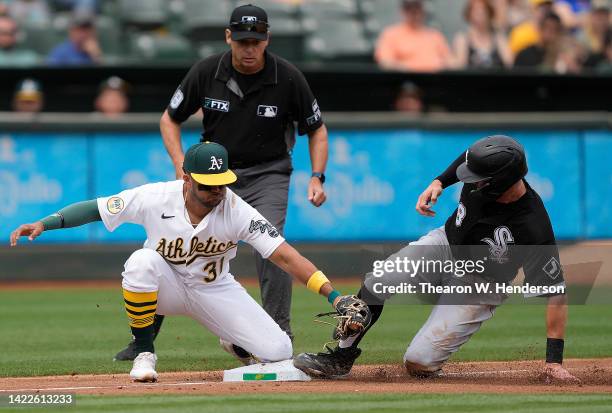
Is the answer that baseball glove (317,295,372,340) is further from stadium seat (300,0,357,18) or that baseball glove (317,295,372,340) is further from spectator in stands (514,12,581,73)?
stadium seat (300,0,357,18)

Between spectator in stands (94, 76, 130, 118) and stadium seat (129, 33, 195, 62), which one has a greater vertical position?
stadium seat (129, 33, 195, 62)

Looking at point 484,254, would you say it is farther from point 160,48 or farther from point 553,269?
point 160,48

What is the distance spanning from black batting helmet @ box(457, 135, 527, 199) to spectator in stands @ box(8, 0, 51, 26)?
9462mm

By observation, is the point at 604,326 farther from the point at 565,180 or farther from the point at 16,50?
the point at 16,50

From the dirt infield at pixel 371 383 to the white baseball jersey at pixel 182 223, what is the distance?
0.75m

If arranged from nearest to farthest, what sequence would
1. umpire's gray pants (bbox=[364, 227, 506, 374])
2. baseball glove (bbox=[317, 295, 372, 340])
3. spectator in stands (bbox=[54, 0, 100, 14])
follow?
baseball glove (bbox=[317, 295, 372, 340]) < umpire's gray pants (bbox=[364, 227, 506, 374]) < spectator in stands (bbox=[54, 0, 100, 14])

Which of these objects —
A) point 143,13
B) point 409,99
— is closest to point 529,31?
point 409,99

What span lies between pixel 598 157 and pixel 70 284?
6234mm

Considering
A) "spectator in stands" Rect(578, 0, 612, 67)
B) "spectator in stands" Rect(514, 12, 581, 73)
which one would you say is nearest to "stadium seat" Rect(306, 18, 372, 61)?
"spectator in stands" Rect(514, 12, 581, 73)

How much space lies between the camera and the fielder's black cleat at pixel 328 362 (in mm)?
7000

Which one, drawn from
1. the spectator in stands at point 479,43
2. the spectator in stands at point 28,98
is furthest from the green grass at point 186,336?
the spectator in stands at point 479,43

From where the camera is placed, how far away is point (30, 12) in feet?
50.0

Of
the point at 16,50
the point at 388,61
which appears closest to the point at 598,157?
the point at 388,61

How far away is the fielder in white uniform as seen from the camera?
6.56 m
